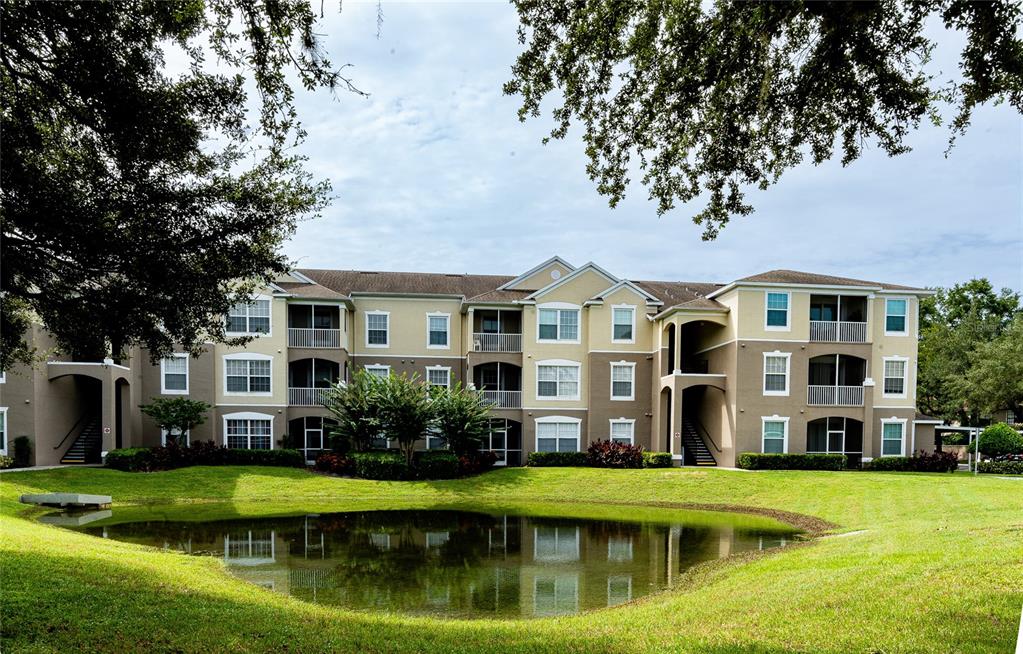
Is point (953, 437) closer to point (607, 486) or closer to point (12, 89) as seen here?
point (607, 486)

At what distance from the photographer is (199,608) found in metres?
8.18

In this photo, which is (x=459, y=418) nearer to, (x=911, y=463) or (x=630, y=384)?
(x=630, y=384)

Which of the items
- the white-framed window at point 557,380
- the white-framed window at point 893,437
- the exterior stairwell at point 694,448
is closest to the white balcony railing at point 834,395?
the white-framed window at point 893,437

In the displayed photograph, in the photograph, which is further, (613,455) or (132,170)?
(613,455)

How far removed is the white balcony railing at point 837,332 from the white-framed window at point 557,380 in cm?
1105

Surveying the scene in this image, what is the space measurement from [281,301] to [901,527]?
1001 inches

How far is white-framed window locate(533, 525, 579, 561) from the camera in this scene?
14.5 m

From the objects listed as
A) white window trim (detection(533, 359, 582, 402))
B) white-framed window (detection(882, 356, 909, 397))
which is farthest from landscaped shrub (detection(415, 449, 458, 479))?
white-framed window (detection(882, 356, 909, 397))

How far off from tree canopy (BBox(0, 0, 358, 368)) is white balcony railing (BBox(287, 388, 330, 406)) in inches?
781

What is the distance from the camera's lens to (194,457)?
1059 inches

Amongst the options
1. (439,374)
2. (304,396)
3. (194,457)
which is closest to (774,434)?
(439,374)

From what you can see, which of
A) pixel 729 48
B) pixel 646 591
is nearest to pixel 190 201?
pixel 729 48

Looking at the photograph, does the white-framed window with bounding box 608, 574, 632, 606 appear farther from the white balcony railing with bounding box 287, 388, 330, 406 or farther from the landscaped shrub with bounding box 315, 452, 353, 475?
the white balcony railing with bounding box 287, 388, 330, 406

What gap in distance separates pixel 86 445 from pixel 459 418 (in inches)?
635
